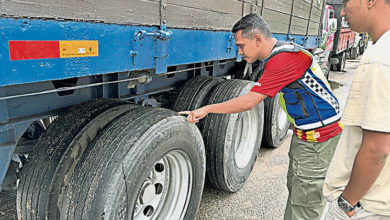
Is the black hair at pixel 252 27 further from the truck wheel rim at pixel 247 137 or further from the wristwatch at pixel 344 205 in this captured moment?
the truck wheel rim at pixel 247 137

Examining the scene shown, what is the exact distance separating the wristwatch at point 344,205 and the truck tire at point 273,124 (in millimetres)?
2992

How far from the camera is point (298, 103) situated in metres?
2.23

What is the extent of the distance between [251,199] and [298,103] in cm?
157

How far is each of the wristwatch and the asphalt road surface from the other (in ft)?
5.96

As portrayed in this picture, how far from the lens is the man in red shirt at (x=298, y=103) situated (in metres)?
2.09

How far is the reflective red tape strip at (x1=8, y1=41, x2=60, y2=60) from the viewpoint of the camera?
123cm

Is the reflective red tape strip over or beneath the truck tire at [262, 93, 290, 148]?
over

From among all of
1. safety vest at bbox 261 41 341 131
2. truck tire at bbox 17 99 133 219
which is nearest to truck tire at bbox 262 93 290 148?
safety vest at bbox 261 41 341 131

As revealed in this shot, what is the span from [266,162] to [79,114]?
120 inches

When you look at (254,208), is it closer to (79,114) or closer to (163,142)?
(163,142)

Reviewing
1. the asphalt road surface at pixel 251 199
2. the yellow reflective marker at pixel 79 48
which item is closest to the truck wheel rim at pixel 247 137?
the asphalt road surface at pixel 251 199

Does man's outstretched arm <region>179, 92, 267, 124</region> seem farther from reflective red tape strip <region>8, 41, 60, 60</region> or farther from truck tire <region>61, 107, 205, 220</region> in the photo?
reflective red tape strip <region>8, 41, 60, 60</region>

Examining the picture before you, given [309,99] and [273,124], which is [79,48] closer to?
[309,99]

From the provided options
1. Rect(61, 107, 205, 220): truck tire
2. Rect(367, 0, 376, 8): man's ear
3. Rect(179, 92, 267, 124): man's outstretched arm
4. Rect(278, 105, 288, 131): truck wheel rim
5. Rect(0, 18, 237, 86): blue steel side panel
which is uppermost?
Rect(367, 0, 376, 8): man's ear
